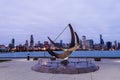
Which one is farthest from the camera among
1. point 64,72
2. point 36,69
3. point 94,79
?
point 36,69

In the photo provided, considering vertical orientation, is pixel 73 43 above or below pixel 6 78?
above

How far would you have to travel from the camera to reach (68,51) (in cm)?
2322

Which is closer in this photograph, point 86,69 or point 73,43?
point 86,69

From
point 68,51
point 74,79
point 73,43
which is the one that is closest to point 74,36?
point 73,43

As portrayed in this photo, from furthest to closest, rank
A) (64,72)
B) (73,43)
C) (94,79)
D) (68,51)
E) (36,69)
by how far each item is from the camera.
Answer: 1. (73,43)
2. (68,51)
3. (36,69)
4. (64,72)
5. (94,79)

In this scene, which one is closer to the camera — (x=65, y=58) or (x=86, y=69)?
(x=86, y=69)

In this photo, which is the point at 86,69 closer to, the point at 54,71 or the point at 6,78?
the point at 54,71

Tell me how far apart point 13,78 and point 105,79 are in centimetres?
775

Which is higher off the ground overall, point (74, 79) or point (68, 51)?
point (68, 51)

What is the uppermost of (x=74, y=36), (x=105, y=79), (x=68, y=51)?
(x=74, y=36)

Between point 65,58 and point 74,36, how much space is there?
360 cm

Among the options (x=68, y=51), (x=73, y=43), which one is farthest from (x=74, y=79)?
(x=73, y=43)

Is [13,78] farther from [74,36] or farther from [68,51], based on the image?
[74,36]

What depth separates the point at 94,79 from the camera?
48.1 feet
